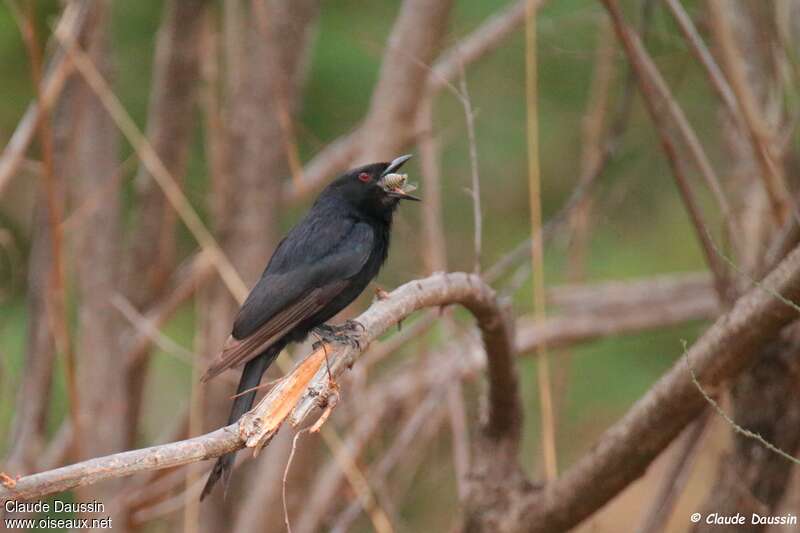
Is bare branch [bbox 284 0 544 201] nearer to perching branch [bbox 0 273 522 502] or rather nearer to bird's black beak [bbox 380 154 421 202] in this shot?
bird's black beak [bbox 380 154 421 202]

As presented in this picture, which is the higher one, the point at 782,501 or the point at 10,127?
the point at 10,127

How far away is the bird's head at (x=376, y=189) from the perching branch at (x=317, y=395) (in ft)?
3.09

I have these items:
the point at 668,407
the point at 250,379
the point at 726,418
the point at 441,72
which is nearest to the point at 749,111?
the point at 668,407

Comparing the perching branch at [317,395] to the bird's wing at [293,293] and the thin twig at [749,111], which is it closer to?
the bird's wing at [293,293]

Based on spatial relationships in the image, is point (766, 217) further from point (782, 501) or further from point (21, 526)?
point (21, 526)

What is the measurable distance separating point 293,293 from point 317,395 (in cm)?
134

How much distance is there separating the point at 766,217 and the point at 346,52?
11.1ft

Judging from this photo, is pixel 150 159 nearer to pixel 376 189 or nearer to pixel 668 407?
pixel 376 189

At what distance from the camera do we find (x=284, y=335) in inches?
152

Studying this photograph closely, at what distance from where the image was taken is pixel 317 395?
2.62 meters

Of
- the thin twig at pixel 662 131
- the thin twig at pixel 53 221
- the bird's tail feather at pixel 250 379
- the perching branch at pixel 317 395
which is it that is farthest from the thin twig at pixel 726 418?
the thin twig at pixel 53 221

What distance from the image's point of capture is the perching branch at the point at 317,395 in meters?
2.10

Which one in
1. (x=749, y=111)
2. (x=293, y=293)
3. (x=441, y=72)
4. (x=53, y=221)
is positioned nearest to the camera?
(x=749, y=111)

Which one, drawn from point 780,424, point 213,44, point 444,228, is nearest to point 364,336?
point 780,424
